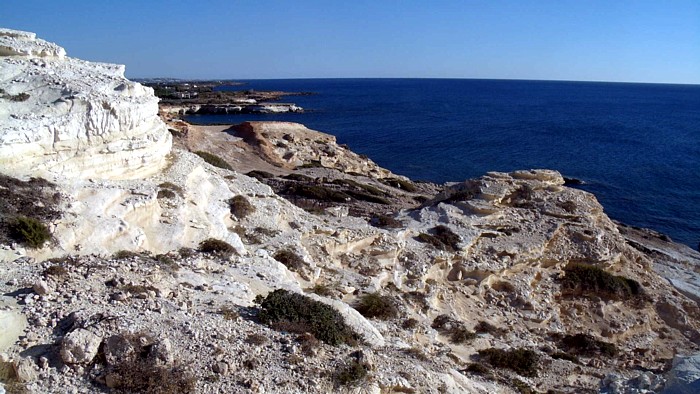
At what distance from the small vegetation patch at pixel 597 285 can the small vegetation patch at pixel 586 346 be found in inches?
156

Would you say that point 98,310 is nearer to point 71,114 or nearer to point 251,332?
point 251,332

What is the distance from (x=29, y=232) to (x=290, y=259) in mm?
7217

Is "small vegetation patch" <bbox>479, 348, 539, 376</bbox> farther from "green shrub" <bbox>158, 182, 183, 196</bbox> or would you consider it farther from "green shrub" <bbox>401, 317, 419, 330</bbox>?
"green shrub" <bbox>158, 182, 183, 196</bbox>

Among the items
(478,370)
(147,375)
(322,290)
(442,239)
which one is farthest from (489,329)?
(147,375)

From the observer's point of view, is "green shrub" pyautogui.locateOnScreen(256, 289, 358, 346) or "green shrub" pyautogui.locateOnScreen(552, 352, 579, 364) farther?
"green shrub" pyautogui.locateOnScreen(552, 352, 579, 364)

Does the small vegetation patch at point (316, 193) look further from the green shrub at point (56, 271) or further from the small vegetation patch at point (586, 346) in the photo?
the green shrub at point (56, 271)

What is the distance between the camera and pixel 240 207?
17.9 metres

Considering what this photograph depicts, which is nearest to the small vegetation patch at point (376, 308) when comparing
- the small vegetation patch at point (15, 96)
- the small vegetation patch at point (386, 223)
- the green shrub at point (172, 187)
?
the green shrub at point (172, 187)

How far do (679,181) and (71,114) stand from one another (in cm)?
5718

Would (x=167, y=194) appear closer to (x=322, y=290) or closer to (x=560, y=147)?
(x=322, y=290)

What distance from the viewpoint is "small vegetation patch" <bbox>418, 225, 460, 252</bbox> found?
66.6 ft

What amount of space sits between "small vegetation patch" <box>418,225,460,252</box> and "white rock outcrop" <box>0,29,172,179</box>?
1112cm

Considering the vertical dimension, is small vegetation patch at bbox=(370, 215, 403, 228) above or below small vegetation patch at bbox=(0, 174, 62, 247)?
below

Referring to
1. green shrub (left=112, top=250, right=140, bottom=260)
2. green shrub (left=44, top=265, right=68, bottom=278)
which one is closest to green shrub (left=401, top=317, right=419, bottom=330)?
green shrub (left=112, top=250, right=140, bottom=260)
